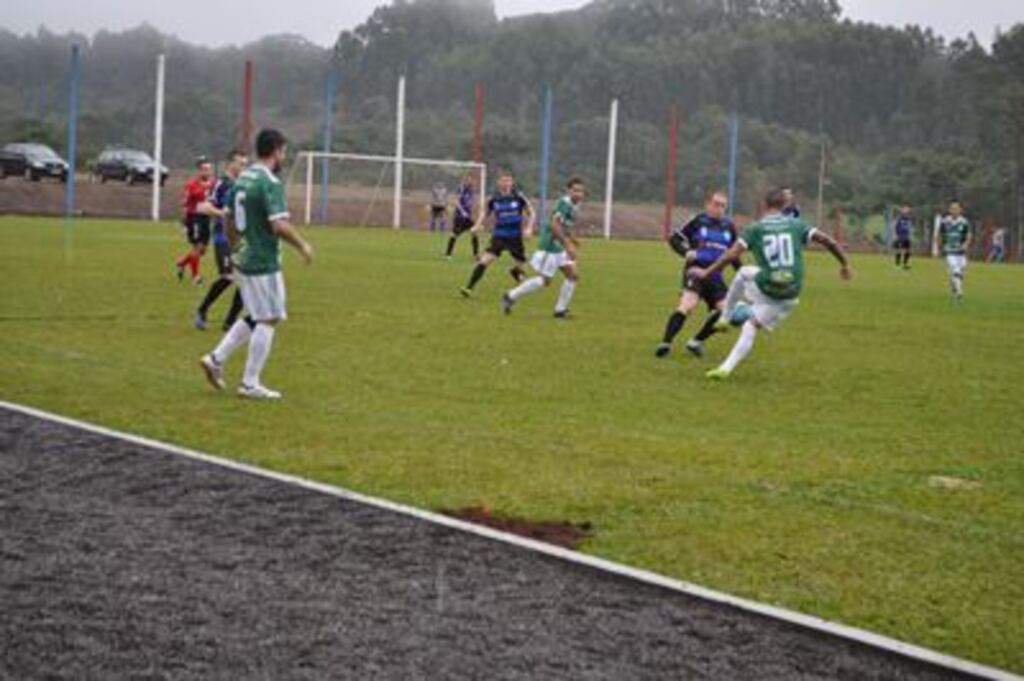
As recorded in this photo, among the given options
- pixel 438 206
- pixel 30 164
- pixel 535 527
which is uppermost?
pixel 30 164

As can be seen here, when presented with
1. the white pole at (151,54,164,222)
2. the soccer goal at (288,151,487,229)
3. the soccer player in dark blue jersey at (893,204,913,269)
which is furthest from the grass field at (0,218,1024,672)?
the soccer goal at (288,151,487,229)

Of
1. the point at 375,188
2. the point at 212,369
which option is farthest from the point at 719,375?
the point at 375,188

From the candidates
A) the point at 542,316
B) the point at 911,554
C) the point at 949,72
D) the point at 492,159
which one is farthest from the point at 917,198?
the point at 911,554

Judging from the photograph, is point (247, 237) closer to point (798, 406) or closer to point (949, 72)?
point (798, 406)

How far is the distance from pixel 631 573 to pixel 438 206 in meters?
49.4

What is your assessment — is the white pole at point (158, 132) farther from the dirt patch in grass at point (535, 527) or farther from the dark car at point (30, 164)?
the dirt patch in grass at point (535, 527)

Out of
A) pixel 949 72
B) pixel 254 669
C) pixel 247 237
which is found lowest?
pixel 254 669

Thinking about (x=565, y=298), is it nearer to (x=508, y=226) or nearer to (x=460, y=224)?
(x=508, y=226)

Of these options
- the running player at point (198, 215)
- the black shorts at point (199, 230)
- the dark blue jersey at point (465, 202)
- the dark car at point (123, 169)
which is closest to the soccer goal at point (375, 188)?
the dark car at point (123, 169)

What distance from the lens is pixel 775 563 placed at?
6816 millimetres

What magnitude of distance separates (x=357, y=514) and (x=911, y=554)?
9.03ft

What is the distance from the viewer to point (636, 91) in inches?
4525

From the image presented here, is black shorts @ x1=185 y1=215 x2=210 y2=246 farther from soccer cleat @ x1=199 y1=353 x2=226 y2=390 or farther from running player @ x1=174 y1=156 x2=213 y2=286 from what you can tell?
soccer cleat @ x1=199 y1=353 x2=226 y2=390

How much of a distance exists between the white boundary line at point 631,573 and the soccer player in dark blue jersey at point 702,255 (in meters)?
7.93
